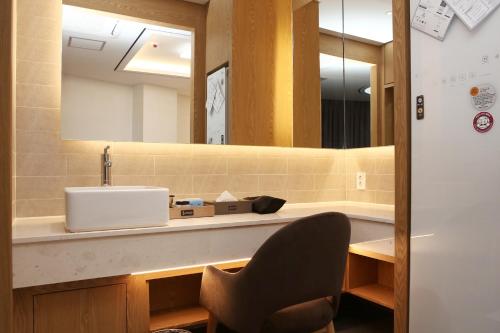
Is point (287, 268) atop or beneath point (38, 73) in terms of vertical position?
beneath

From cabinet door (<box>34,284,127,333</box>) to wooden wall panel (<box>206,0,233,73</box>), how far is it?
1.49 meters

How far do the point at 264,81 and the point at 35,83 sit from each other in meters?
1.44

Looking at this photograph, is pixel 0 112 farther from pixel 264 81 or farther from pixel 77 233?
pixel 264 81

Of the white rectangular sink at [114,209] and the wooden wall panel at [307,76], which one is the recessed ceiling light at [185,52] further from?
the white rectangular sink at [114,209]

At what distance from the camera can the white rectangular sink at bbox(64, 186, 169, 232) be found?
1.57 meters

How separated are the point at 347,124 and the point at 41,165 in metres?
2.08

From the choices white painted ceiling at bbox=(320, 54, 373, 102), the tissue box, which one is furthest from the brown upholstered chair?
white painted ceiling at bbox=(320, 54, 373, 102)

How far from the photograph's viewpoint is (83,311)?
169 centimetres

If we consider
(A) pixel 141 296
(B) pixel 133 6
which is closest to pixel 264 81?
(B) pixel 133 6

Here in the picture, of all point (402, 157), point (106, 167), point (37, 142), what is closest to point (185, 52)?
point (106, 167)

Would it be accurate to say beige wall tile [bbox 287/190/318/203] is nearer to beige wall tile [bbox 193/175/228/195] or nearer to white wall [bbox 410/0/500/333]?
beige wall tile [bbox 193/175/228/195]

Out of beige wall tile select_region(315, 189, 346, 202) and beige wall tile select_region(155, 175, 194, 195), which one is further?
beige wall tile select_region(315, 189, 346, 202)

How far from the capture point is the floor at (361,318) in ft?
7.82

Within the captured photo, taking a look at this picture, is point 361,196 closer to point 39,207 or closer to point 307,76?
point 307,76
